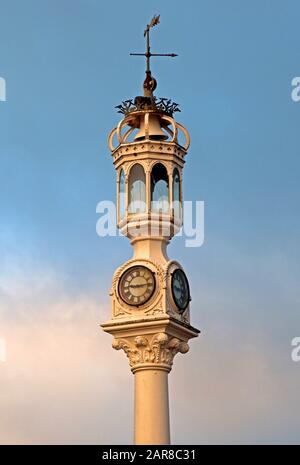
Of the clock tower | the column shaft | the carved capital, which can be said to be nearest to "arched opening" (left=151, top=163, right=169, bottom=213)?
the clock tower

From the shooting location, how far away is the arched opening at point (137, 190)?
59.5 metres

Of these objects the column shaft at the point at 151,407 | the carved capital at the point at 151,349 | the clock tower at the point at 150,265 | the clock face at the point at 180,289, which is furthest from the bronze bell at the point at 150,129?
the column shaft at the point at 151,407

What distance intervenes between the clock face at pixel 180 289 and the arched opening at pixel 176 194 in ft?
7.01

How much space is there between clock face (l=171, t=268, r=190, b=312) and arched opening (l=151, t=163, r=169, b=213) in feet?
7.73

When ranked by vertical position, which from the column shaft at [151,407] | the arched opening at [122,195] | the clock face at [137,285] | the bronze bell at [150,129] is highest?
the bronze bell at [150,129]

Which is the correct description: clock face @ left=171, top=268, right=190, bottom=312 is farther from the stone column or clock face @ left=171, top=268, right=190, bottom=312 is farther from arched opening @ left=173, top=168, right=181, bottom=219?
arched opening @ left=173, top=168, right=181, bottom=219

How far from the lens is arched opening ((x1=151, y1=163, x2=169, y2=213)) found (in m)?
59.6

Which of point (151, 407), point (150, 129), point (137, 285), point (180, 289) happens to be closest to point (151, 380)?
point (151, 407)

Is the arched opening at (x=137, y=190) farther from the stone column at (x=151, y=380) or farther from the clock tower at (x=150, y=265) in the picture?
the stone column at (x=151, y=380)

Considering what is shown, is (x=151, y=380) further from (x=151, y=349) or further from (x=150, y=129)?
(x=150, y=129)

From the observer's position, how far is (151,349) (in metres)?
57.5

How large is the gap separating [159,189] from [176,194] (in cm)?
67
